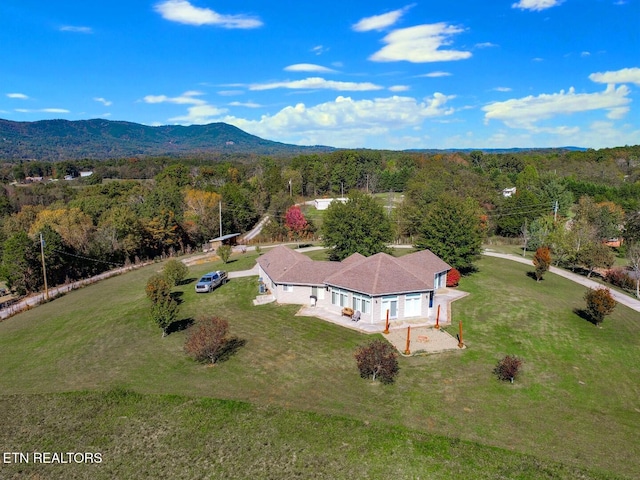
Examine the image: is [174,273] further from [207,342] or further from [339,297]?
[207,342]

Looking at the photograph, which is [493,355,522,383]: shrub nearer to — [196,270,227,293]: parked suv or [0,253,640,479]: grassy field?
[0,253,640,479]: grassy field

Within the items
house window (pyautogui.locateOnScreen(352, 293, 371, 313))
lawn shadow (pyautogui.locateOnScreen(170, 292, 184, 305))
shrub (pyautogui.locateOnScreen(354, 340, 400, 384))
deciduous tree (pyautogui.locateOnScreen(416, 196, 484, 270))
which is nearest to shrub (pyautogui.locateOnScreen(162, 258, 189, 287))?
lawn shadow (pyautogui.locateOnScreen(170, 292, 184, 305))

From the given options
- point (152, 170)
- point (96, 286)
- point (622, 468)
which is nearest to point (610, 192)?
point (622, 468)

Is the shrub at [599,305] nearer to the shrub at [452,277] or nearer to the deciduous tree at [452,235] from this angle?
the shrub at [452,277]

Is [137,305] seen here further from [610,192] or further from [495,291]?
[610,192]

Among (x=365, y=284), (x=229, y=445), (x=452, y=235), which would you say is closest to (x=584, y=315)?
(x=452, y=235)

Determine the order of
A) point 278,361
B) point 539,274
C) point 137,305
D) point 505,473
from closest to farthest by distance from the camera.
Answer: point 505,473 < point 278,361 < point 137,305 < point 539,274
